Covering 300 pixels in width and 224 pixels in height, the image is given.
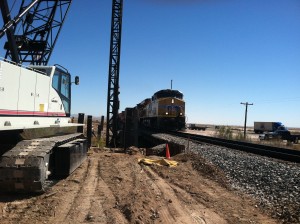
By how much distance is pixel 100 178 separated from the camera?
10.1m

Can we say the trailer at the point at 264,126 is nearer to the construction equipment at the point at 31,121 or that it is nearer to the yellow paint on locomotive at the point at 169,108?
the yellow paint on locomotive at the point at 169,108

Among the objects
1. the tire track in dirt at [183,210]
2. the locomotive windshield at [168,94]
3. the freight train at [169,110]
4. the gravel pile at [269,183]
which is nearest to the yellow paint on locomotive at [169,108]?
the freight train at [169,110]

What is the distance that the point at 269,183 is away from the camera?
938 cm

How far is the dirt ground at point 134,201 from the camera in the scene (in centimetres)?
659

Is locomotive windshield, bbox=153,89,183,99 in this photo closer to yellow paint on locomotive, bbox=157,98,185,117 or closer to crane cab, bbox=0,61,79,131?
yellow paint on locomotive, bbox=157,98,185,117

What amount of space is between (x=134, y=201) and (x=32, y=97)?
3.50m

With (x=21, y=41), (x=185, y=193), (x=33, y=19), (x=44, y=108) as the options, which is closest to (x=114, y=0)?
(x=33, y=19)

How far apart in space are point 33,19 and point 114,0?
9198 millimetres

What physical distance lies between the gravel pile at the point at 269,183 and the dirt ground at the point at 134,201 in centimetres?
32

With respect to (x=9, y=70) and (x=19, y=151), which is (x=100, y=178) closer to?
(x=19, y=151)

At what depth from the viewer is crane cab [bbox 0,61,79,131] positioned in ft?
24.5

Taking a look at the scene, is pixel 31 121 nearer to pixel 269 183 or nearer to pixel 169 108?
pixel 269 183

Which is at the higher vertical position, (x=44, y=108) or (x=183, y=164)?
(x=44, y=108)

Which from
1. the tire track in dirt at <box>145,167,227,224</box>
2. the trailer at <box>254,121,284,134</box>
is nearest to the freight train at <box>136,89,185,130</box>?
the tire track in dirt at <box>145,167,227,224</box>
